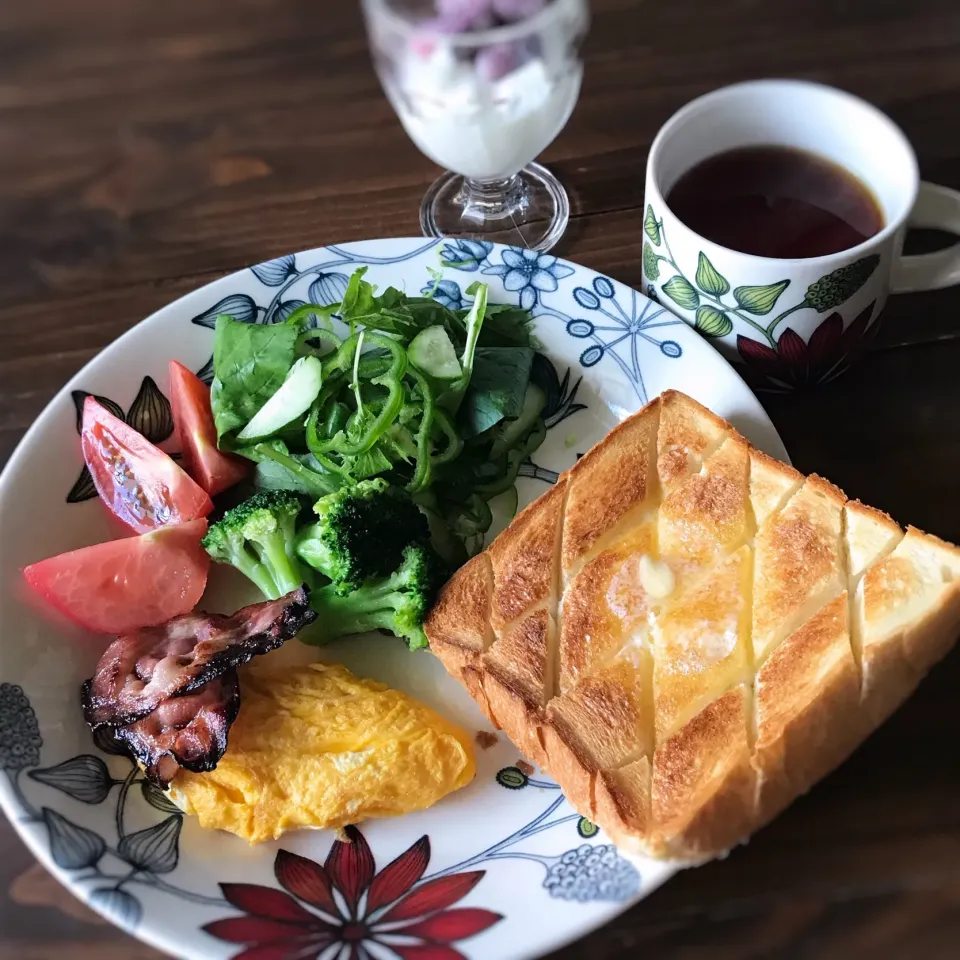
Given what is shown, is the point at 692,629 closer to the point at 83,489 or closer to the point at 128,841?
the point at 128,841

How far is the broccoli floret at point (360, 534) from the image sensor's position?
1914 mm

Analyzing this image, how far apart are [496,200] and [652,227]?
704 mm

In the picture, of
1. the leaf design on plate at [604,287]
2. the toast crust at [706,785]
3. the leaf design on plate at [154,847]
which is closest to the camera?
the toast crust at [706,785]

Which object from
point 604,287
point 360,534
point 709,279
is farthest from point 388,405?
point 709,279

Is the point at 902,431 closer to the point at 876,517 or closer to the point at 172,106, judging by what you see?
the point at 876,517

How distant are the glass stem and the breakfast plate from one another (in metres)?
Answer: 0.33

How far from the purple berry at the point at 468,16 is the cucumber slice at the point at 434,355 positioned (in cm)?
63

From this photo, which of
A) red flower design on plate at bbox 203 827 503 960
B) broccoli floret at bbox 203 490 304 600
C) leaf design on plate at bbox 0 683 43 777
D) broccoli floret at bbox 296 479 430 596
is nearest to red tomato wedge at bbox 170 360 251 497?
broccoli floret at bbox 203 490 304 600

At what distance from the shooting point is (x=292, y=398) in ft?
6.81

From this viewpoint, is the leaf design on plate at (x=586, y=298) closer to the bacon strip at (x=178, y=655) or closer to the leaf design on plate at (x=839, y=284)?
the leaf design on plate at (x=839, y=284)

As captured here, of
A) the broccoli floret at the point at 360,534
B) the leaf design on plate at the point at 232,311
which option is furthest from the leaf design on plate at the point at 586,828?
the leaf design on plate at the point at 232,311

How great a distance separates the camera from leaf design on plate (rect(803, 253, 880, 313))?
1896mm

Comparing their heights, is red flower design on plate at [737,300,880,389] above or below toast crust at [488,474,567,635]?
above

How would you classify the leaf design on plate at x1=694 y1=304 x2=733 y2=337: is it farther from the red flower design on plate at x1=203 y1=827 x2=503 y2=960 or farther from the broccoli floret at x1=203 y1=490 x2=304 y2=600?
the red flower design on plate at x1=203 y1=827 x2=503 y2=960
